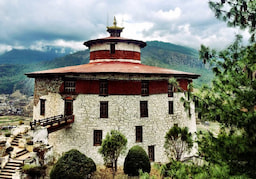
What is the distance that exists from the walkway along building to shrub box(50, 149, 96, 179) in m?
4.32

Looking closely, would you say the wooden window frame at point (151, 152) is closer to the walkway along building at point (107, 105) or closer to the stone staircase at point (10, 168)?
the walkway along building at point (107, 105)

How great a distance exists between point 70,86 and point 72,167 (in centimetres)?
898

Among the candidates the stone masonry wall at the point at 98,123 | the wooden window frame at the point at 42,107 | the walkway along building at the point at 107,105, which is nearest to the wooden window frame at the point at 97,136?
the walkway along building at the point at 107,105

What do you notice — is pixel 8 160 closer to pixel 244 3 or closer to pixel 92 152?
pixel 92 152

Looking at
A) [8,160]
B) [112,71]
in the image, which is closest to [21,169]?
[8,160]

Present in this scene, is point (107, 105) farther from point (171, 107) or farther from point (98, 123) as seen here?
point (171, 107)

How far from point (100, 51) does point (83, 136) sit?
41.9 ft

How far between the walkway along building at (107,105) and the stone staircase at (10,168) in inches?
224

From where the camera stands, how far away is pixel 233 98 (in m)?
6.75

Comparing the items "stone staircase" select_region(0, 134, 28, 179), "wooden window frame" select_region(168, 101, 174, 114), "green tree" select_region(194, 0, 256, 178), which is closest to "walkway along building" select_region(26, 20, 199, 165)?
"wooden window frame" select_region(168, 101, 174, 114)

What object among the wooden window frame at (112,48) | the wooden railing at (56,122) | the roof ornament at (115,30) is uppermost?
the roof ornament at (115,30)

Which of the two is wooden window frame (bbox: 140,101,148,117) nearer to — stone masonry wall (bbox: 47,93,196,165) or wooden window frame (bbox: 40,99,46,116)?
stone masonry wall (bbox: 47,93,196,165)

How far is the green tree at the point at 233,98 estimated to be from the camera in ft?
19.8

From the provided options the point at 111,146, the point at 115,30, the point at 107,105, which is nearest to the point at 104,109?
the point at 107,105
